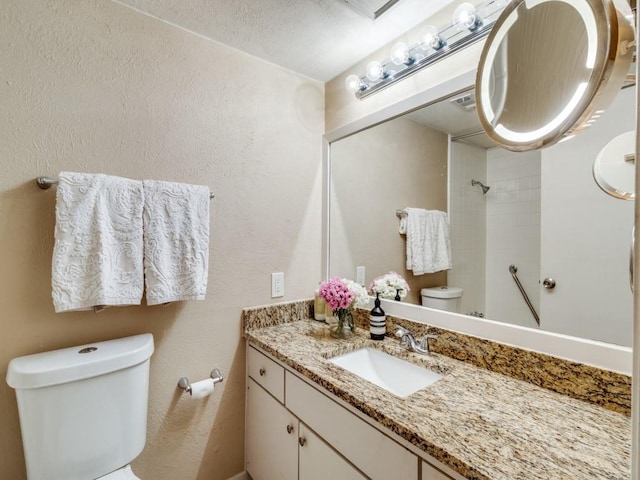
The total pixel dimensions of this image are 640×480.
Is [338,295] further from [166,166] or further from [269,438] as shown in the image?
[166,166]

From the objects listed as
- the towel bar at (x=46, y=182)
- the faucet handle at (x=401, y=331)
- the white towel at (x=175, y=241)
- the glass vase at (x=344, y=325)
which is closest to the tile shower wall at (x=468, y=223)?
the faucet handle at (x=401, y=331)

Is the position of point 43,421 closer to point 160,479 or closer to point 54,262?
point 54,262

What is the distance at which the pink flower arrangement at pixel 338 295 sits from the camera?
1.36m

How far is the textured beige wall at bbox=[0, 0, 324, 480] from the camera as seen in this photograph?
39.7 inches

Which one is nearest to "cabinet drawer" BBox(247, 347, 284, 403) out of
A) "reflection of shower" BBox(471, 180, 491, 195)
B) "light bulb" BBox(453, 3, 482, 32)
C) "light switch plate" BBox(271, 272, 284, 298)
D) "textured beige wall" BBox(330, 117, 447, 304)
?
"light switch plate" BBox(271, 272, 284, 298)

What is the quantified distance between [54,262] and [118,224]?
0.70 ft

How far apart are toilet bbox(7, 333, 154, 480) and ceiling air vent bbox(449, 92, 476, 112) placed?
1.50m

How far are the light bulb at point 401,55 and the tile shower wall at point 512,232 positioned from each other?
0.54 meters

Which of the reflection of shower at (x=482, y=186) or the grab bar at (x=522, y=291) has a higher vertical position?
the reflection of shower at (x=482, y=186)

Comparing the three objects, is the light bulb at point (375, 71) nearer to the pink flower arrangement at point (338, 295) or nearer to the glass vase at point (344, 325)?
the pink flower arrangement at point (338, 295)

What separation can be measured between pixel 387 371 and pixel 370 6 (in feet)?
4.77

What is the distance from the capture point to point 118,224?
1072 mm

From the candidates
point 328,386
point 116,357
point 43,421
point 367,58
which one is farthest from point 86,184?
point 367,58

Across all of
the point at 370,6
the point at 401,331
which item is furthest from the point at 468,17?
the point at 401,331
